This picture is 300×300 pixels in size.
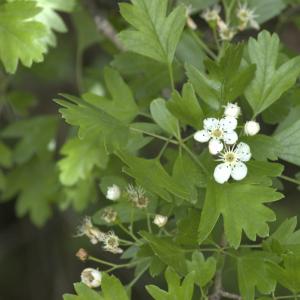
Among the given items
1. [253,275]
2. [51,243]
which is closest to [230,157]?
[253,275]

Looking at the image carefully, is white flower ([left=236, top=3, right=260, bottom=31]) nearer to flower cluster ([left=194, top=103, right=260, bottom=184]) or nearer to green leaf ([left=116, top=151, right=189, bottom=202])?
flower cluster ([left=194, top=103, right=260, bottom=184])

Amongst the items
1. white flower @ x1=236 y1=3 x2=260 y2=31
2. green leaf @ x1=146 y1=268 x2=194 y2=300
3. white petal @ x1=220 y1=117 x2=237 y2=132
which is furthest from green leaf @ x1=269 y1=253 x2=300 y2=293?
white flower @ x1=236 y1=3 x2=260 y2=31

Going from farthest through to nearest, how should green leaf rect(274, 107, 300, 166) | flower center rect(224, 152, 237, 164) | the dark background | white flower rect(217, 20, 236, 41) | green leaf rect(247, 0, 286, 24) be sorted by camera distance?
the dark background, green leaf rect(247, 0, 286, 24), white flower rect(217, 20, 236, 41), green leaf rect(274, 107, 300, 166), flower center rect(224, 152, 237, 164)

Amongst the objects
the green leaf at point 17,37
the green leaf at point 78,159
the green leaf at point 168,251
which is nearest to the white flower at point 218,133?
the green leaf at point 168,251

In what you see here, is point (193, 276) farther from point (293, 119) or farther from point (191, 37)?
point (191, 37)

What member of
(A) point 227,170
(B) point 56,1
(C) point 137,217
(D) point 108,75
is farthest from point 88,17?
(A) point 227,170
